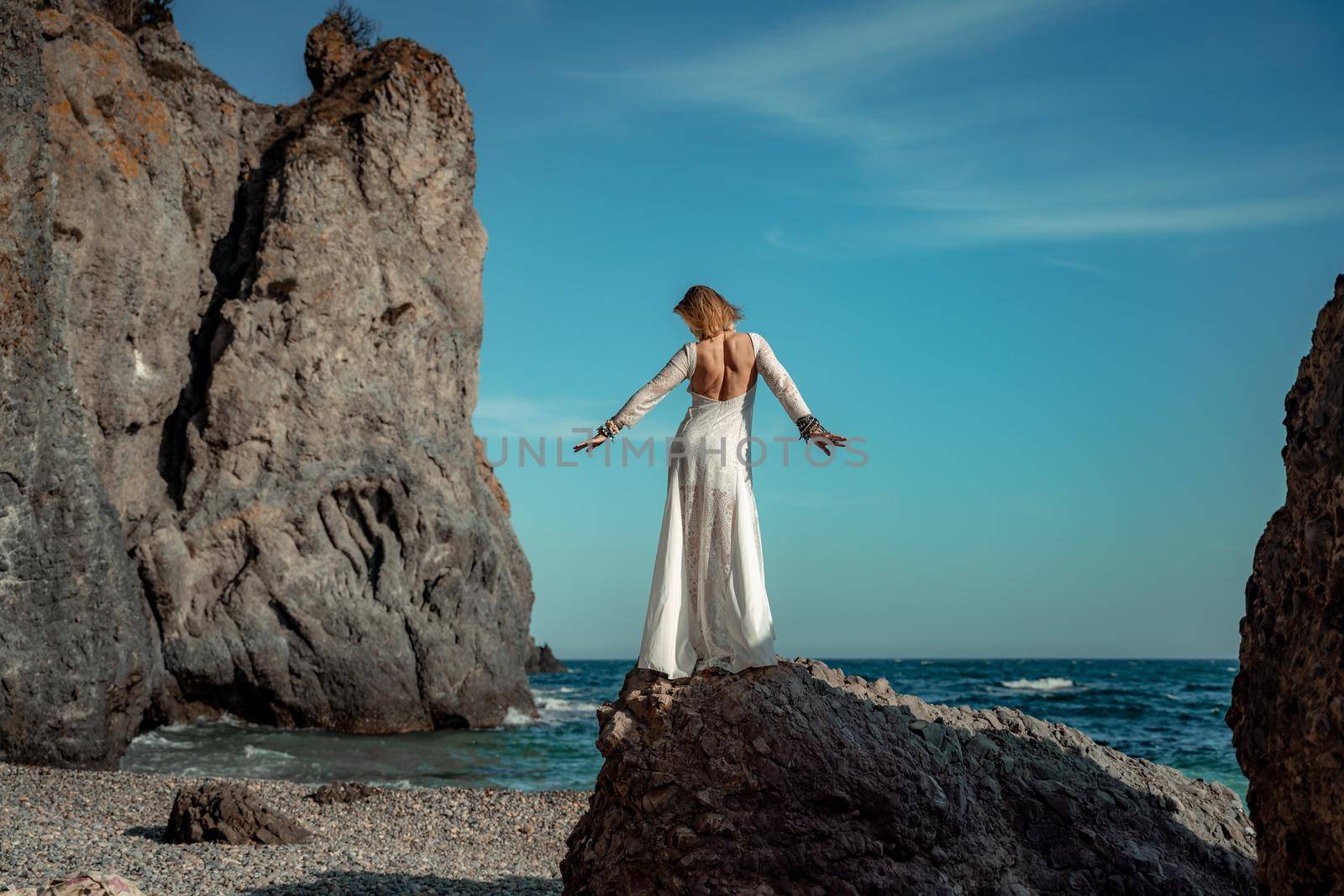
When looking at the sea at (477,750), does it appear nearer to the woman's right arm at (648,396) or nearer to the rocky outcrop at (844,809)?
the rocky outcrop at (844,809)

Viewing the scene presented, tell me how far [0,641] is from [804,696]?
479 inches

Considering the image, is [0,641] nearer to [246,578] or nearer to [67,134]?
[246,578]

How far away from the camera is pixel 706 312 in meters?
6.67

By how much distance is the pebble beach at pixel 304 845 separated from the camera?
8133 millimetres

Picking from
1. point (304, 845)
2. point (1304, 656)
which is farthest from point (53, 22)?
point (1304, 656)

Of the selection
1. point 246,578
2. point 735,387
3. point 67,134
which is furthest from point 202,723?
point 735,387

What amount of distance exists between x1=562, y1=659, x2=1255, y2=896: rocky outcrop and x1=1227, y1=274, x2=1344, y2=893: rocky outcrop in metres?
1.35

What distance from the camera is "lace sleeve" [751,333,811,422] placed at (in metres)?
6.62

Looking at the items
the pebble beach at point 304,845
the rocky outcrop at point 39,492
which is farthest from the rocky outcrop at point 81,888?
the rocky outcrop at point 39,492

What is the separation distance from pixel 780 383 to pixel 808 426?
0.33 m

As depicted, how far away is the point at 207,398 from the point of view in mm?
21750

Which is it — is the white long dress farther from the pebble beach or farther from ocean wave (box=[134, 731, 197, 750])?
ocean wave (box=[134, 731, 197, 750])

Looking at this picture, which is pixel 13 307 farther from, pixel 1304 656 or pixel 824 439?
pixel 1304 656

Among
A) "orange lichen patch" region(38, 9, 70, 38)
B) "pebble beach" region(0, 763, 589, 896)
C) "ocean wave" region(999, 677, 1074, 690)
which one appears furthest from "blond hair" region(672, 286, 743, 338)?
"ocean wave" region(999, 677, 1074, 690)
